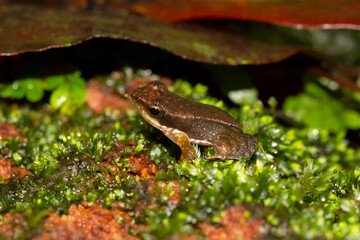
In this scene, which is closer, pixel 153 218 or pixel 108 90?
pixel 153 218

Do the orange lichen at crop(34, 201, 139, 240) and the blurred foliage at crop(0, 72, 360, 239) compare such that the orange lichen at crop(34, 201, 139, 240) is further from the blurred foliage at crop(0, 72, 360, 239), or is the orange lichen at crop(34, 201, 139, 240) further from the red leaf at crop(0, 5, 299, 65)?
the red leaf at crop(0, 5, 299, 65)

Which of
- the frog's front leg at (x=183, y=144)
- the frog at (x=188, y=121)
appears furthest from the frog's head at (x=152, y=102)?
the frog's front leg at (x=183, y=144)

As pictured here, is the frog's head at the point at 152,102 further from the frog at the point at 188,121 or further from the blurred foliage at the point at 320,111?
the blurred foliage at the point at 320,111

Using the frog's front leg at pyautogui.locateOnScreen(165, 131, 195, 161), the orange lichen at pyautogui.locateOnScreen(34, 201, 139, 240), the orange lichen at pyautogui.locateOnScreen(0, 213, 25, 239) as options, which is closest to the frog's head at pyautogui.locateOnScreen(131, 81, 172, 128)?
the frog's front leg at pyautogui.locateOnScreen(165, 131, 195, 161)

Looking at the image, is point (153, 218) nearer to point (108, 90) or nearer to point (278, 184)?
point (278, 184)

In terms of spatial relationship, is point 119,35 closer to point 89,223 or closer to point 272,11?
point 89,223

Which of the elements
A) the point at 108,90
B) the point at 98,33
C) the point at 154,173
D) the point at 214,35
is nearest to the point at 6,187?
the point at 154,173
